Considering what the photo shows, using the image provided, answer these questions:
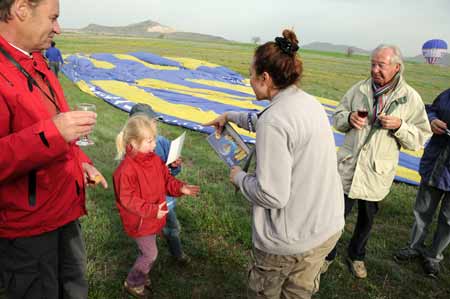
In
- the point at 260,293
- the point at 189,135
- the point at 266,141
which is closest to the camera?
the point at 266,141

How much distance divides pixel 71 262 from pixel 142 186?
742 mm

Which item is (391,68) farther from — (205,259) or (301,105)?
(205,259)

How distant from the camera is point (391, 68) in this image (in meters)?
3.38

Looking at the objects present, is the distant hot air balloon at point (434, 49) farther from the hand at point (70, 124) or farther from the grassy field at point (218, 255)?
the hand at point (70, 124)

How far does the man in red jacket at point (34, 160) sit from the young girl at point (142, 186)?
410 millimetres

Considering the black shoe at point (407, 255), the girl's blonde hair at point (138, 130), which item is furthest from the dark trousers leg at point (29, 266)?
the black shoe at point (407, 255)

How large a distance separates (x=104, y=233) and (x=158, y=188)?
1391mm

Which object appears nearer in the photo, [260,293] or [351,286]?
[260,293]

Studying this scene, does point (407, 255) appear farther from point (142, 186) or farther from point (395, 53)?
point (142, 186)

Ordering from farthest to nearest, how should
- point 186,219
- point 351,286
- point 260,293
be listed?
point 186,219, point 351,286, point 260,293

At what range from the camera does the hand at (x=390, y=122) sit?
10.7 feet

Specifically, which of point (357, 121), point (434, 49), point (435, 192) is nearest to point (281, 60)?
point (357, 121)

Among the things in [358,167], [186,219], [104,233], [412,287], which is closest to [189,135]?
[186,219]

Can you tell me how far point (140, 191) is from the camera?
2842mm
